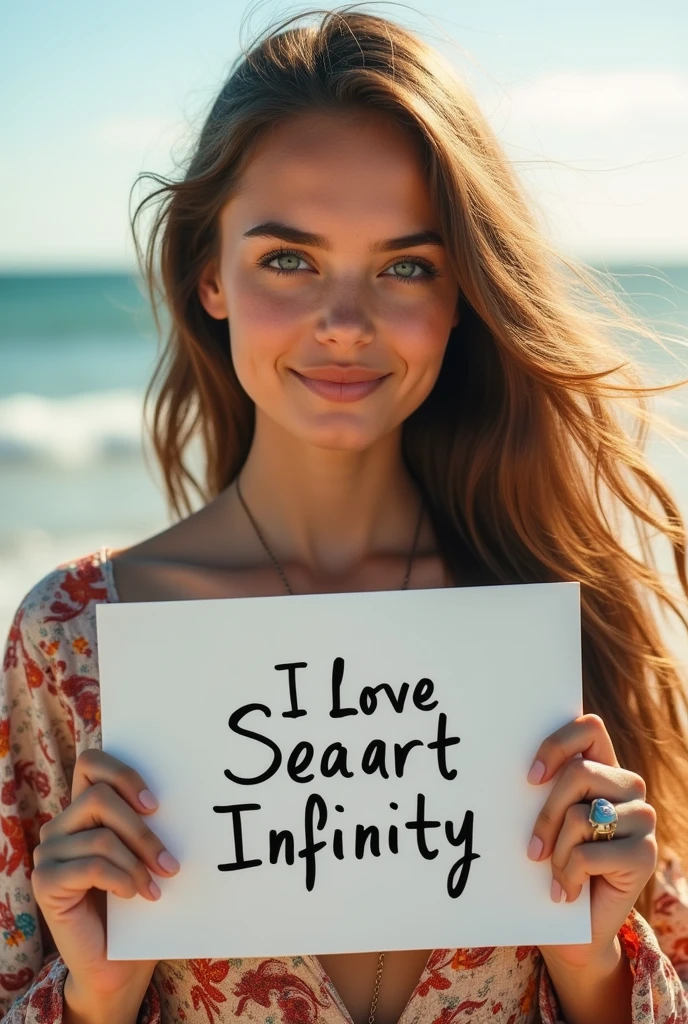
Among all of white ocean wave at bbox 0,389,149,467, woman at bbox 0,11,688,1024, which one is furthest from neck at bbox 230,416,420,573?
white ocean wave at bbox 0,389,149,467

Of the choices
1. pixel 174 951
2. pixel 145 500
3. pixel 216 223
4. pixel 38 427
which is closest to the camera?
pixel 174 951

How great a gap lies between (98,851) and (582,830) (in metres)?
0.60

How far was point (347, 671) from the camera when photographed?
1.45m

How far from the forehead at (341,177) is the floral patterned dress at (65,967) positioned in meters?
0.63

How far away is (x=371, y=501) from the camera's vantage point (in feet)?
6.29

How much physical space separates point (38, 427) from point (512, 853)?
28.3 ft

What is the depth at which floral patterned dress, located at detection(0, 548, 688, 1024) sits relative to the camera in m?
1.57

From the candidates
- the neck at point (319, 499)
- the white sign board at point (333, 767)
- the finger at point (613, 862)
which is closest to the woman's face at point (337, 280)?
the neck at point (319, 499)

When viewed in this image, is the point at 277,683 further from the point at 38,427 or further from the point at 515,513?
the point at 38,427

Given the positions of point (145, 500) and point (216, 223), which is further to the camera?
point (145, 500)

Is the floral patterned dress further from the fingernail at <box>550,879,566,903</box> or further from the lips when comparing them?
the lips

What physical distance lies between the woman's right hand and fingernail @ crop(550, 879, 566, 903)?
480 millimetres

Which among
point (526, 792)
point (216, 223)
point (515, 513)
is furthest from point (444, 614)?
point (216, 223)

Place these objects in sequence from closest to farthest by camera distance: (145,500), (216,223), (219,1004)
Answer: (219,1004) < (216,223) < (145,500)
